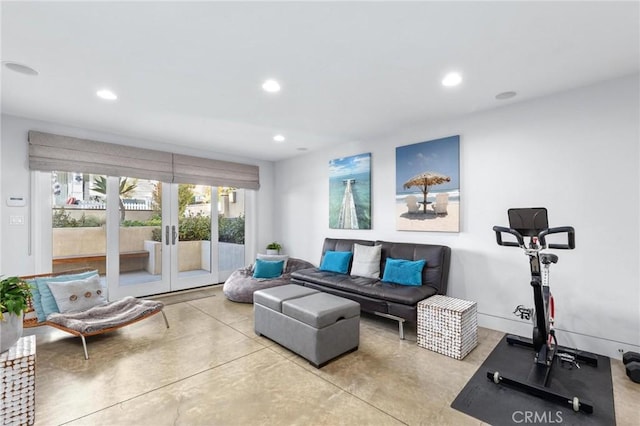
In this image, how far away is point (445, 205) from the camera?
12.4 ft

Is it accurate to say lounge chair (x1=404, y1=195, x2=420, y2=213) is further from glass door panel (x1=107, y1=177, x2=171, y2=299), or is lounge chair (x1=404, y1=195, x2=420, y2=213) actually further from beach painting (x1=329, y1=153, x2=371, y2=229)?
glass door panel (x1=107, y1=177, x2=171, y2=299)

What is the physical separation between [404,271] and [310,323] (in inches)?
61.8

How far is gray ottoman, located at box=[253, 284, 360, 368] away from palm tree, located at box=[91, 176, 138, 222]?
9.63ft

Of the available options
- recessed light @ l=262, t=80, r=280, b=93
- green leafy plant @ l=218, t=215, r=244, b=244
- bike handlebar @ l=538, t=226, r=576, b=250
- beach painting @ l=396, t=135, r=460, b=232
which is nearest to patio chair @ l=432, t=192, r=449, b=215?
beach painting @ l=396, t=135, r=460, b=232

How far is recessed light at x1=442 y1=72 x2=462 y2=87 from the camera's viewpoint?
8.80 feet

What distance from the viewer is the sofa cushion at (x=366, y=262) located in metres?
4.10

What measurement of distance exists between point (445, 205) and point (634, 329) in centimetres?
201

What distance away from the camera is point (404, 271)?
370 cm

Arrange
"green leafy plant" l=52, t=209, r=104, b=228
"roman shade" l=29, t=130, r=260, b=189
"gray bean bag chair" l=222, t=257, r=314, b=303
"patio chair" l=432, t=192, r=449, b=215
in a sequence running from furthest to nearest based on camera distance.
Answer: "gray bean bag chair" l=222, t=257, r=314, b=303
"green leafy plant" l=52, t=209, r=104, b=228
"roman shade" l=29, t=130, r=260, b=189
"patio chair" l=432, t=192, r=449, b=215

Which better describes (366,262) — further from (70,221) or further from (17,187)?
(17,187)

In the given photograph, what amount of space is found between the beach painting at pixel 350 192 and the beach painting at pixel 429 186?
1.88ft

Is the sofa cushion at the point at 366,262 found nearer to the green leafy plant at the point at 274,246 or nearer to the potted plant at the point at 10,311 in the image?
the green leafy plant at the point at 274,246

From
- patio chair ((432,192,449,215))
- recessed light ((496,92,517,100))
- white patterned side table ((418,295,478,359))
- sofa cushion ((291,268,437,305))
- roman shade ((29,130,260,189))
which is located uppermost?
recessed light ((496,92,517,100))

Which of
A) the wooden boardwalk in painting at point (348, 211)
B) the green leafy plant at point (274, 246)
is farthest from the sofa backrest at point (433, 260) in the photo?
the green leafy plant at point (274, 246)
